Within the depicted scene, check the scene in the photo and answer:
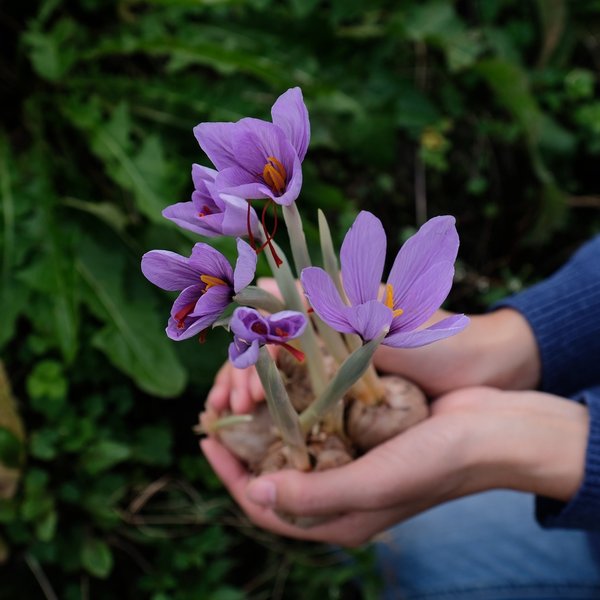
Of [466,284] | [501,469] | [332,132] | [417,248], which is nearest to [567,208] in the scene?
[466,284]

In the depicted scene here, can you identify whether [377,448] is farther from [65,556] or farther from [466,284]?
[466,284]

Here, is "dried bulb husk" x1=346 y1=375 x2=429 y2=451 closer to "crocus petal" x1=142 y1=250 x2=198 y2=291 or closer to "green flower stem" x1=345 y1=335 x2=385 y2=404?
"green flower stem" x1=345 y1=335 x2=385 y2=404

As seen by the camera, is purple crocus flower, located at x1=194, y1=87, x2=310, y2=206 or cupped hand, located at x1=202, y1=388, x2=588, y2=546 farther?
cupped hand, located at x1=202, y1=388, x2=588, y2=546

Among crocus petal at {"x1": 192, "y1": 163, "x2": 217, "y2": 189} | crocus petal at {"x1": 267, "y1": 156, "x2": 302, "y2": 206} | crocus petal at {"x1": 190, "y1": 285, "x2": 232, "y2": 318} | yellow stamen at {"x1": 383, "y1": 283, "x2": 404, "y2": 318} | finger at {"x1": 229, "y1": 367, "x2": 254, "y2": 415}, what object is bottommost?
finger at {"x1": 229, "y1": 367, "x2": 254, "y2": 415}

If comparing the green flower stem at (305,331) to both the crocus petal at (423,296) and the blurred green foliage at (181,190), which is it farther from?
the blurred green foliage at (181,190)

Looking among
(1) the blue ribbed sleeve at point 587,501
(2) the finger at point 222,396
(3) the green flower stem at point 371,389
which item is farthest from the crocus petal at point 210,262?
(1) the blue ribbed sleeve at point 587,501

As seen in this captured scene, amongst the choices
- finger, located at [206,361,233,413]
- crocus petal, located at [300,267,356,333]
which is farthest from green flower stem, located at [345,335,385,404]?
crocus petal, located at [300,267,356,333]
